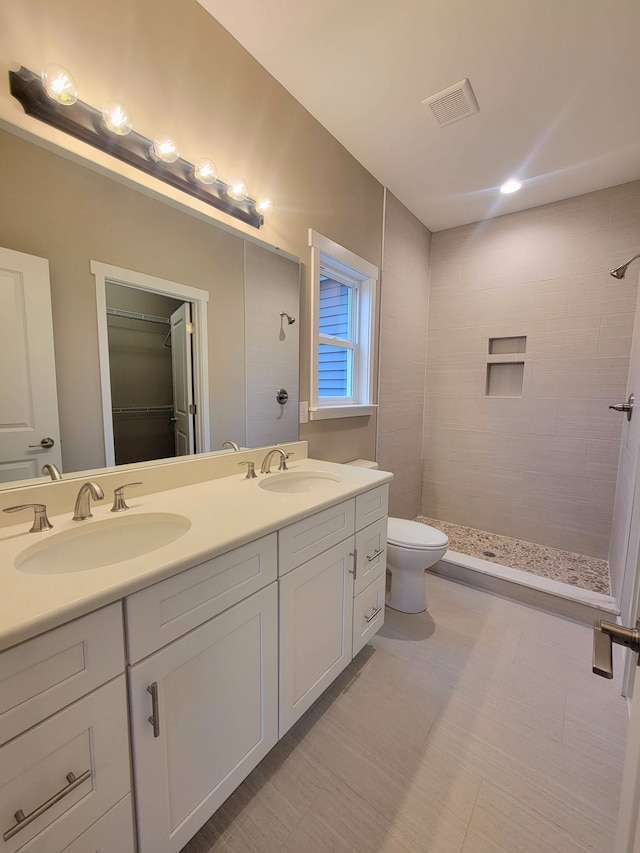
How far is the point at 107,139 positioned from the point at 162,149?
17cm

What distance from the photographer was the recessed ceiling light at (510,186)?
2314 mm

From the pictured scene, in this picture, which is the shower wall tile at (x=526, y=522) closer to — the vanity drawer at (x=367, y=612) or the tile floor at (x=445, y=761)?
the tile floor at (x=445, y=761)

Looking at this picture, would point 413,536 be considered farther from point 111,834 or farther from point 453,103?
point 453,103

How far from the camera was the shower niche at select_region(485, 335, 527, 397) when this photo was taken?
9.07 feet

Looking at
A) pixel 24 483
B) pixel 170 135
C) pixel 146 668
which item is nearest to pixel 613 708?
pixel 146 668

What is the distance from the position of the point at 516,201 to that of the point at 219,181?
225 centimetres

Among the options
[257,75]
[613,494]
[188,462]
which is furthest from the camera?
[613,494]

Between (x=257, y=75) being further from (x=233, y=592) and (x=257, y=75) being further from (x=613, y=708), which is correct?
(x=613, y=708)

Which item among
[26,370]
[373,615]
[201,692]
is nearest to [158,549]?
[201,692]

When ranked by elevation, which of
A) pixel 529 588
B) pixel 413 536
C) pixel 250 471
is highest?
pixel 250 471

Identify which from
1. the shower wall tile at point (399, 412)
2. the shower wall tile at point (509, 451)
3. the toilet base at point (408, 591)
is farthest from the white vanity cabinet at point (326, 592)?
the shower wall tile at point (509, 451)

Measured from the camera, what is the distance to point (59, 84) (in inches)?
38.0

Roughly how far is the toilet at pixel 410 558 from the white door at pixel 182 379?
1.19 m

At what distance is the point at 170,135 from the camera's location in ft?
4.16
